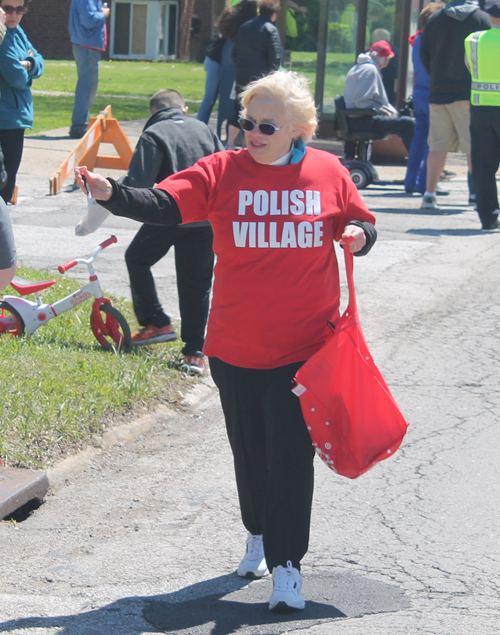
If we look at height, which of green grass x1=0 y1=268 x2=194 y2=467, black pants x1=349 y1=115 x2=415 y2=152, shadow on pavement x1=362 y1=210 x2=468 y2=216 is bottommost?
green grass x1=0 y1=268 x2=194 y2=467

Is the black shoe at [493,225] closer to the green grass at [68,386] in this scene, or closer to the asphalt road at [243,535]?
the asphalt road at [243,535]

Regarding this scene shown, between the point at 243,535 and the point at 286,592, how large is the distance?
633 millimetres

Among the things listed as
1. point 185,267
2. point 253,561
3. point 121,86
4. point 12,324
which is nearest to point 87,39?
point 12,324

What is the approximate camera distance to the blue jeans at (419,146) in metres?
11.5

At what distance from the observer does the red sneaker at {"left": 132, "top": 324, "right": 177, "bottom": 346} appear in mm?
5883

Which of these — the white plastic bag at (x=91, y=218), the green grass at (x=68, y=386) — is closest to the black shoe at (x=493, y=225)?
the green grass at (x=68, y=386)

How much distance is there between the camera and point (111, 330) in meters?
5.78

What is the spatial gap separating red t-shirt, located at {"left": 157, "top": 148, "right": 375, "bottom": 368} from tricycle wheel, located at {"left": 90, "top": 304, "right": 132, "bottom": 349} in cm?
253

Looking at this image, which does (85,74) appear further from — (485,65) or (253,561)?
(253,561)

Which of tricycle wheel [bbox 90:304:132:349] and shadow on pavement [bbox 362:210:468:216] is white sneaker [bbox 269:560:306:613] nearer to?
tricycle wheel [bbox 90:304:132:349]

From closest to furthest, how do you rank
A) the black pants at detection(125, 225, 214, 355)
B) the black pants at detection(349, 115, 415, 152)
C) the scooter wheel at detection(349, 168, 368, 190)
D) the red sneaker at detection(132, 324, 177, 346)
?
the black pants at detection(125, 225, 214, 355)
the red sneaker at detection(132, 324, 177, 346)
the black pants at detection(349, 115, 415, 152)
the scooter wheel at detection(349, 168, 368, 190)

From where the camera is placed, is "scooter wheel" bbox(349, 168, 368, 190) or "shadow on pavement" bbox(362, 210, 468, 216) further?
"scooter wheel" bbox(349, 168, 368, 190)

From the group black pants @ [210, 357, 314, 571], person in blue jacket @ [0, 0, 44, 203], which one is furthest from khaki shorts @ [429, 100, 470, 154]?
black pants @ [210, 357, 314, 571]

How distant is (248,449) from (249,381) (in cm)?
28
